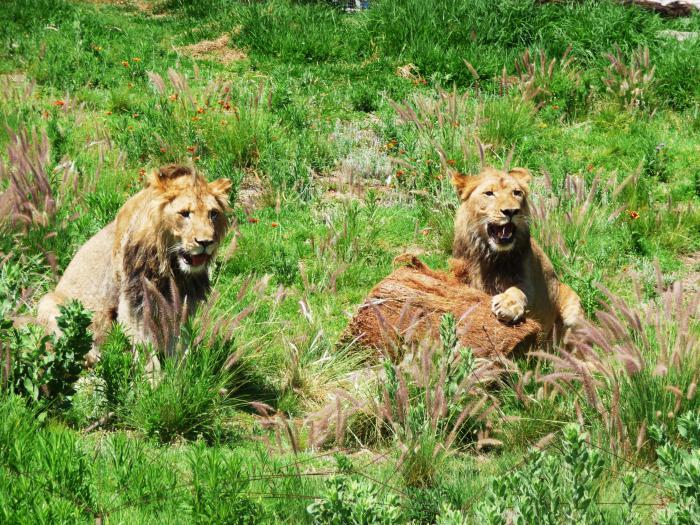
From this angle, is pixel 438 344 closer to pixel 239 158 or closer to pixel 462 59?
pixel 239 158

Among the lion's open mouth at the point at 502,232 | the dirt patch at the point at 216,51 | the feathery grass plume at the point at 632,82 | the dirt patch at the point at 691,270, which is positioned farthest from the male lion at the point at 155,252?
the dirt patch at the point at 216,51

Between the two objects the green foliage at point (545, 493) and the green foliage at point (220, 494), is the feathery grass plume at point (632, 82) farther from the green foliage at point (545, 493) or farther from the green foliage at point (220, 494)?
the green foliage at point (220, 494)

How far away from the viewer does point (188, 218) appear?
644 centimetres

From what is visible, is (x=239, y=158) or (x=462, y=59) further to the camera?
(x=462, y=59)

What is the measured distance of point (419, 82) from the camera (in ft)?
46.1

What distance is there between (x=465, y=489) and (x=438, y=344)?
1.60 m

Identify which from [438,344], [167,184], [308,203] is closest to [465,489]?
[438,344]

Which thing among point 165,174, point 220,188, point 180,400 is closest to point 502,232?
point 220,188

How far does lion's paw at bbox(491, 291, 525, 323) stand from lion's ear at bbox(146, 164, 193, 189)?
2.46 m

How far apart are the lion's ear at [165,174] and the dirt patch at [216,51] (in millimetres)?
8693

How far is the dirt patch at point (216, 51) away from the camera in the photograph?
1513 cm

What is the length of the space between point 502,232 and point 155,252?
9.10 feet

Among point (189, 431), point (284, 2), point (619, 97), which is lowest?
point (189, 431)

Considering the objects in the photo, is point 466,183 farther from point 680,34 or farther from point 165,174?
point 680,34
